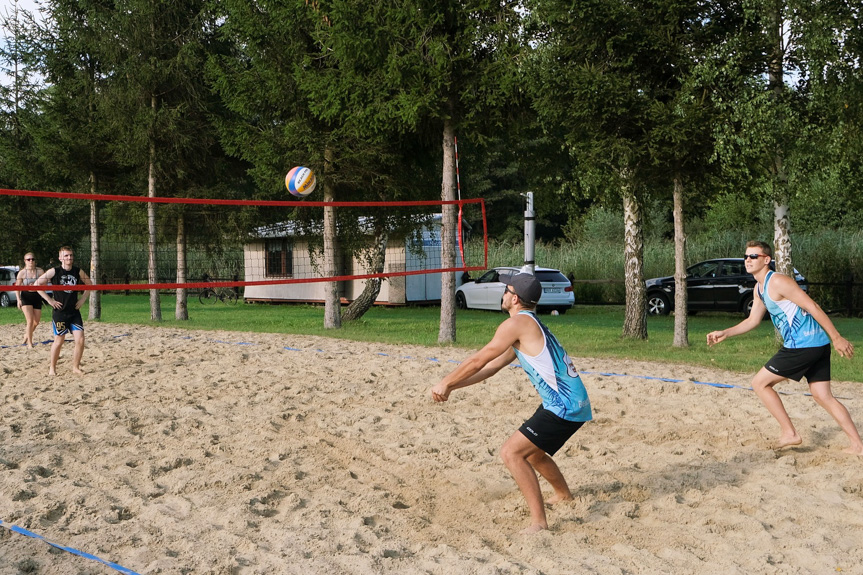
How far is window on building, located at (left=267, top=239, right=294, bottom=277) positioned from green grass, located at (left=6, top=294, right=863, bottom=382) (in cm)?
142

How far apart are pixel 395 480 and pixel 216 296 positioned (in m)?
Result: 25.7

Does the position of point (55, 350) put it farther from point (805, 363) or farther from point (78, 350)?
point (805, 363)

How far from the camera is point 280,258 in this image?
89.4 ft

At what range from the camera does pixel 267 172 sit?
15.9m

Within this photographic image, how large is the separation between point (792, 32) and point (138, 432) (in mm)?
9435

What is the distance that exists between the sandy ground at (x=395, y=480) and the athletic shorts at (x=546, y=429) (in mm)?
507

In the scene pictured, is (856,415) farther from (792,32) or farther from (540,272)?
(540,272)

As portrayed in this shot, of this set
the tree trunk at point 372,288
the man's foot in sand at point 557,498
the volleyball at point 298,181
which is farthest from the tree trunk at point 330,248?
the man's foot in sand at point 557,498

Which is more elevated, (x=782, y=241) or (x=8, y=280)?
(x=782, y=241)

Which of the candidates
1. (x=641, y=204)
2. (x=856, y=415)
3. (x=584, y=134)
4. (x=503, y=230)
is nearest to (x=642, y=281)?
(x=641, y=204)

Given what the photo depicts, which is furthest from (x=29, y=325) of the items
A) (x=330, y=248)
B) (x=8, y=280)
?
(x=8, y=280)

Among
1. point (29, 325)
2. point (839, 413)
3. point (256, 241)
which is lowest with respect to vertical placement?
point (839, 413)

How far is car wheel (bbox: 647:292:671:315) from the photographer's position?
68.1 feet

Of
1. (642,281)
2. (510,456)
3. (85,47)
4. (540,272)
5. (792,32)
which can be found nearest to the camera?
(510,456)
